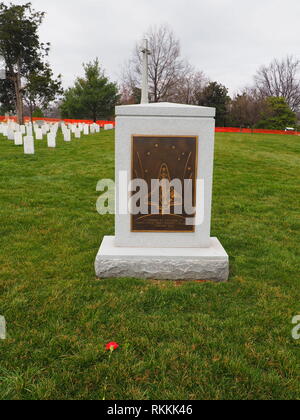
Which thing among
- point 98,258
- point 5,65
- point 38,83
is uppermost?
point 5,65

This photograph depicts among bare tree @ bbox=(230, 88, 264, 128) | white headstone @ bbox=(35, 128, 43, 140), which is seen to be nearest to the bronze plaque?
white headstone @ bbox=(35, 128, 43, 140)

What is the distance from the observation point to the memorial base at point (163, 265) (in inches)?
144

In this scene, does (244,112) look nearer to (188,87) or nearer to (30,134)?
(188,87)

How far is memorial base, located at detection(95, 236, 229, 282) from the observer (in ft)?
12.0

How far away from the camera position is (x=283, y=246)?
15.4 ft

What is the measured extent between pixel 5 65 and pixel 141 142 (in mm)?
30119

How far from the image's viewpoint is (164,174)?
12.5 ft

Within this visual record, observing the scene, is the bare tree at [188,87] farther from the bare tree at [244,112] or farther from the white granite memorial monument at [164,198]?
the white granite memorial monument at [164,198]

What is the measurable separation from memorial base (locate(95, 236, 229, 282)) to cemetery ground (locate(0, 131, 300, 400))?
0.39ft

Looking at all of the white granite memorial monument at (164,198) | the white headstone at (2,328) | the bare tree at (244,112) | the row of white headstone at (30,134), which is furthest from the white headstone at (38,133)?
the bare tree at (244,112)

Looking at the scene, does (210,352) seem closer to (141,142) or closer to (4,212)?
(141,142)

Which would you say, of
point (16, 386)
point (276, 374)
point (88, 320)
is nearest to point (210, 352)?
point (276, 374)

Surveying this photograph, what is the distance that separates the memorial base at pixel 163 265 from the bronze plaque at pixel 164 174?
1.21 ft
